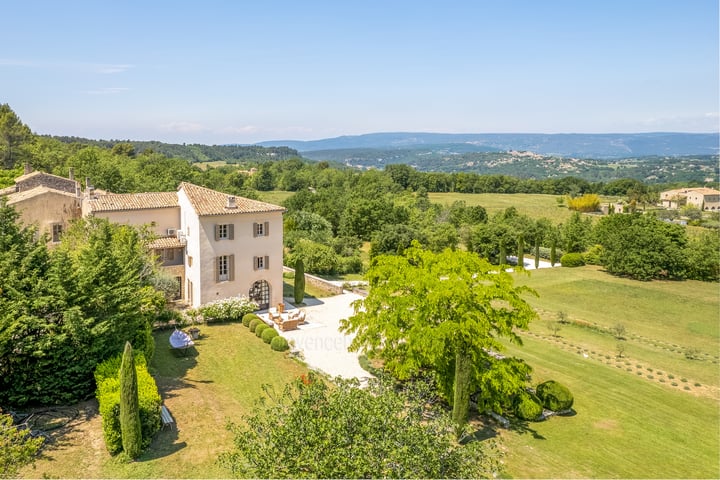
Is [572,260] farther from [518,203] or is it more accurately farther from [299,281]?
[518,203]

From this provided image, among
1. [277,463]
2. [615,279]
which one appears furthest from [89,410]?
[615,279]

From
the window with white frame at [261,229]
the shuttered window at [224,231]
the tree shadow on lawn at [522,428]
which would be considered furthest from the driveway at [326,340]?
the tree shadow on lawn at [522,428]

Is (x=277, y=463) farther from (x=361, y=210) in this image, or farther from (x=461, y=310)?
(x=361, y=210)

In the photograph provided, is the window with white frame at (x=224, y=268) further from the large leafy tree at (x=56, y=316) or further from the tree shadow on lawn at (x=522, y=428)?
the tree shadow on lawn at (x=522, y=428)

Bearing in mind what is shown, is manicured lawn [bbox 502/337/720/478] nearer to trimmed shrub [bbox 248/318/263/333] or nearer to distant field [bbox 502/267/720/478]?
distant field [bbox 502/267/720/478]

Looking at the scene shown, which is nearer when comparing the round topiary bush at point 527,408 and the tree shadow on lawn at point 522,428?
the tree shadow on lawn at point 522,428

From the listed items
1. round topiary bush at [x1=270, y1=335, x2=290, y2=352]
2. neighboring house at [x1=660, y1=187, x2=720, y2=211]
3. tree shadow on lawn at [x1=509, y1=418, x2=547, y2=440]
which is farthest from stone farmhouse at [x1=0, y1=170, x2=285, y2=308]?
neighboring house at [x1=660, y1=187, x2=720, y2=211]
